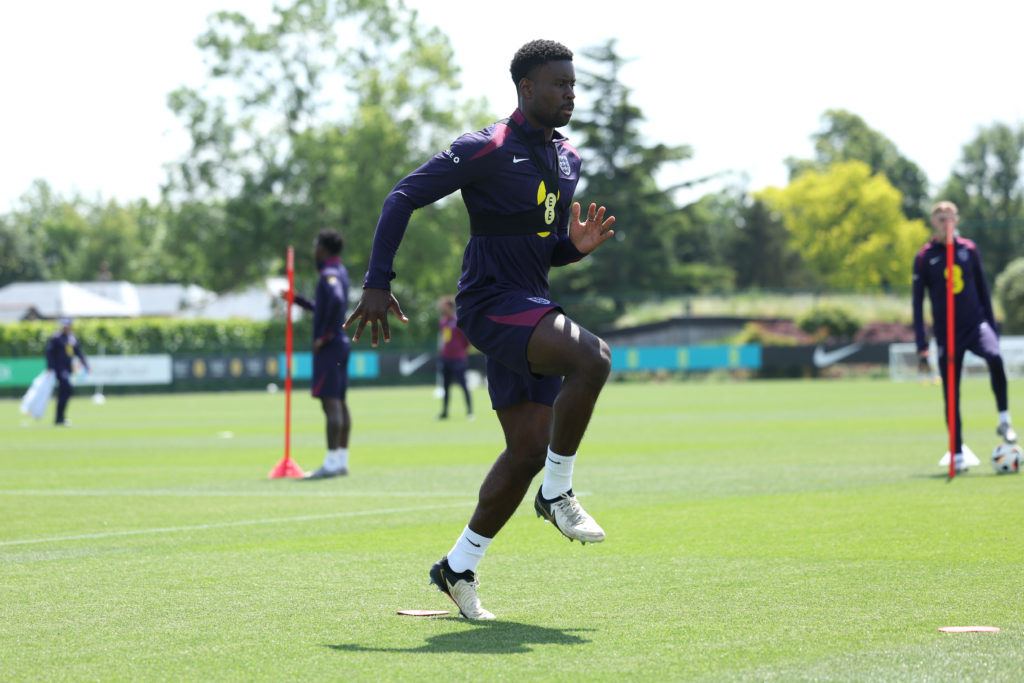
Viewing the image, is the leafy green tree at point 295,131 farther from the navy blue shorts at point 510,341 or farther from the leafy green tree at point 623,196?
the navy blue shorts at point 510,341

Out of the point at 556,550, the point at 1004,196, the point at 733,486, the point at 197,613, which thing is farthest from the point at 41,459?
the point at 1004,196

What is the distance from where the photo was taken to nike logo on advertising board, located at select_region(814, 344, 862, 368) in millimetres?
48344

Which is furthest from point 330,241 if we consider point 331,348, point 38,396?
point 38,396

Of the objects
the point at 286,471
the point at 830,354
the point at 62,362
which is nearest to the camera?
the point at 286,471

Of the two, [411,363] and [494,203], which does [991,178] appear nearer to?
[411,363]

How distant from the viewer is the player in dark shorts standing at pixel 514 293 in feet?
17.4

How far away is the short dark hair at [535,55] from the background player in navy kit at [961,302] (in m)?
7.20

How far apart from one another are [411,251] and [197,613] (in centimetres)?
5559

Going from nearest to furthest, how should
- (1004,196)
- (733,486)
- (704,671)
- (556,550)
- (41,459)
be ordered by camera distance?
(704,671) < (556,550) < (733,486) < (41,459) < (1004,196)

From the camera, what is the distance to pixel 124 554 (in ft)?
24.8

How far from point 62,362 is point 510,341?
75.9 ft

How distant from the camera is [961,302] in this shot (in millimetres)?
12180

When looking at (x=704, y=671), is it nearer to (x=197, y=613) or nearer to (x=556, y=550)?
(x=197, y=613)

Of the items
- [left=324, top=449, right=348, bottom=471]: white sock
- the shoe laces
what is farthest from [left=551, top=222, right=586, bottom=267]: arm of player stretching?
[left=324, top=449, right=348, bottom=471]: white sock
